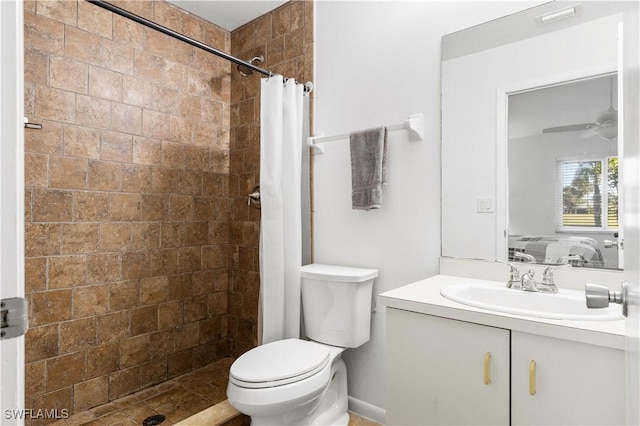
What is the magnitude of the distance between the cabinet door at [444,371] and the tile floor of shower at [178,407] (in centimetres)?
79

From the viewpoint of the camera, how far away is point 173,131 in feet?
7.89

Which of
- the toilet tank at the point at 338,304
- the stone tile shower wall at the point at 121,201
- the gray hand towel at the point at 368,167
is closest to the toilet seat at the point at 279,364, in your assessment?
the toilet tank at the point at 338,304

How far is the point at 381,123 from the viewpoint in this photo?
195 centimetres

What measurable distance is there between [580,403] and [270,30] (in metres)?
2.46

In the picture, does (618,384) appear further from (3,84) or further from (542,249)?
(3,84)

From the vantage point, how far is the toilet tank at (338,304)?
1823 mm

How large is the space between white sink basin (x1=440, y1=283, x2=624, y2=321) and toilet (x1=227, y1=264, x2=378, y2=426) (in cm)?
53

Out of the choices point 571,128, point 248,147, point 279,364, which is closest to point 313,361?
point 279,364

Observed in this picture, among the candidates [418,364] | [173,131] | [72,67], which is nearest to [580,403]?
[418,364]

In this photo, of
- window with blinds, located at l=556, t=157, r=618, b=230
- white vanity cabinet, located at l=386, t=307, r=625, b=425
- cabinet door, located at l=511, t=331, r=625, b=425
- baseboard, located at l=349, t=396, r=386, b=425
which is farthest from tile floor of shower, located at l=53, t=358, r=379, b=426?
window with blinds, located at l=556, t=157, r=618, b=230

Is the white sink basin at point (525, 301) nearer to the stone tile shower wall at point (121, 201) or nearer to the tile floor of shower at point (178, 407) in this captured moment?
the tile floor of shower at point (178, 407)

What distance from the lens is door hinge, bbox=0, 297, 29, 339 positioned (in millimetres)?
504

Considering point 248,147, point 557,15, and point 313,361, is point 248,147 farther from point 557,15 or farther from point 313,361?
point 557,15

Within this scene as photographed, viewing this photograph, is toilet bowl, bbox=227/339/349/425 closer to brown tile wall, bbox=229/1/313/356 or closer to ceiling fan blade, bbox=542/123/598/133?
brown tile wall, bbox=229/1/313/356
